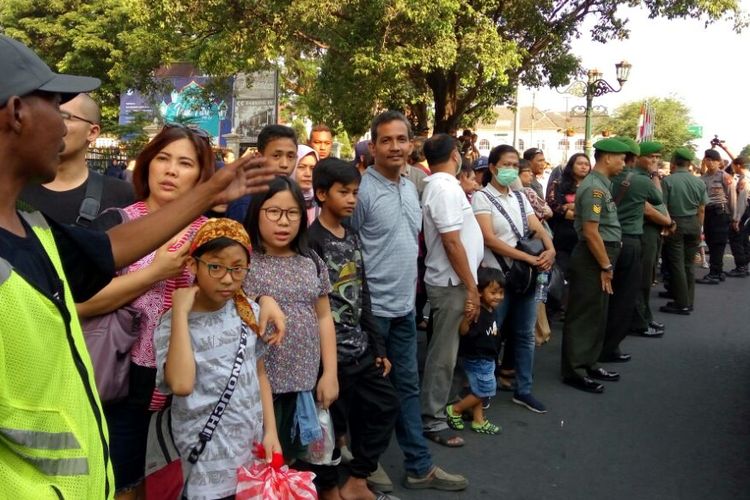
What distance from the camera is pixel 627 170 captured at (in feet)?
21.0

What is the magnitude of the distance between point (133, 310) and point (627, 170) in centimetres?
524

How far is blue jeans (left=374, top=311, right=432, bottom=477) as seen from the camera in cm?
380

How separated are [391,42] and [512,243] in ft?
22.9

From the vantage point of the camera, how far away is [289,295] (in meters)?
2.94

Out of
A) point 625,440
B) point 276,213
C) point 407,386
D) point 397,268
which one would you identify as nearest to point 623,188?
point 625,440

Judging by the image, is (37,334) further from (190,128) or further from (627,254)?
(627,254)

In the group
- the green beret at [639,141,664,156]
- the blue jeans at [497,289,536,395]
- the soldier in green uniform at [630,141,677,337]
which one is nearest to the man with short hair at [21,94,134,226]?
the blue jeans at [497,289,536,395]

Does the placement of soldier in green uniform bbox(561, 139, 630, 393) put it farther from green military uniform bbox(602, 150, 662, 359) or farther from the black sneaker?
the black sneaker

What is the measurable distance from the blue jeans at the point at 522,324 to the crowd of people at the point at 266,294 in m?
0.02

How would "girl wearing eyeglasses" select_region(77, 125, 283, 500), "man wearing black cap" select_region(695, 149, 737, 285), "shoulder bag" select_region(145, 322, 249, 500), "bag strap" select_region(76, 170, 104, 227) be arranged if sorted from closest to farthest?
1. "girl wearing eyeglasses" select_region(77, 125, 283, 500)
2. "shoulder bag" select_region(145, 322, 249, 500)
3. "bag strap" select_region(76, 170, 104, 227)
4. "man wearing black cap" select_region(695, 149, 737, 285)

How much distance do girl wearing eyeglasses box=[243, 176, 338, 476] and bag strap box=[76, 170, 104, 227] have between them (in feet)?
2.06

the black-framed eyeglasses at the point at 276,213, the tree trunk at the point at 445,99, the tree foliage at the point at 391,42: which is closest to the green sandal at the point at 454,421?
the black-framed eyeglasses at the point at 276,213

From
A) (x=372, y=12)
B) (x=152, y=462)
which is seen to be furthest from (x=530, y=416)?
(x=372, y=12)

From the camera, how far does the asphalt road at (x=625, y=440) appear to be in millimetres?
3918
